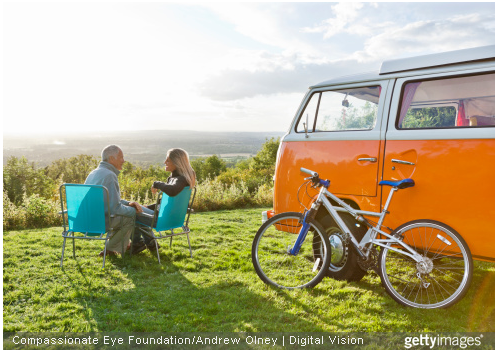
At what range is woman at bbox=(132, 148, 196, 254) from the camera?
5.63 meters

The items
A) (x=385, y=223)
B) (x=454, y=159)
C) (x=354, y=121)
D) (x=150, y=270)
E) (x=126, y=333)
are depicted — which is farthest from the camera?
(x=150, y=270)

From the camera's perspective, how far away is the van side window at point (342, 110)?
4.88m

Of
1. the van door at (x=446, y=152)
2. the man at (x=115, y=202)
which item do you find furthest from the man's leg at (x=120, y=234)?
the van door at (x=446, y=152)

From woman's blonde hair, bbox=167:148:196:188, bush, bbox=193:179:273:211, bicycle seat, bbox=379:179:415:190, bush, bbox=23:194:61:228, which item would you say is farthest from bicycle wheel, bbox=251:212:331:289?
bush, bbox=193:179:273:211

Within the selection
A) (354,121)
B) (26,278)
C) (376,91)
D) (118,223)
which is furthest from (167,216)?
(376,91)

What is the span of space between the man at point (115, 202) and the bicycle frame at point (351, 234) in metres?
2.48

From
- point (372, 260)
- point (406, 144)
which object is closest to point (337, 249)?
point (372, 260)

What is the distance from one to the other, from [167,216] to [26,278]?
1.97 metres

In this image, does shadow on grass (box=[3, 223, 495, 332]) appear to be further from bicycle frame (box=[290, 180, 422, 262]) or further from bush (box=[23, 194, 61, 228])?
bush (box=[23, 194, 61, 228])

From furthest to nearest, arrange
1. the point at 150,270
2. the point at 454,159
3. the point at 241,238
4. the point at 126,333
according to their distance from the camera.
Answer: the point at 241,238 < the point at 150,270 < the point at 454,159 < the point at 126,333

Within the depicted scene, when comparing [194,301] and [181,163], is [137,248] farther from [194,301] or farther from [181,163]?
[194,301]

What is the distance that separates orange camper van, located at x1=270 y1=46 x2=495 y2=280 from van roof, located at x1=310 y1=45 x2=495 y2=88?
0.04 ft

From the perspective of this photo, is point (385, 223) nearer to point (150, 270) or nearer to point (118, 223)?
point (150, 270)

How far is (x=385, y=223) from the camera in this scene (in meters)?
4.60
